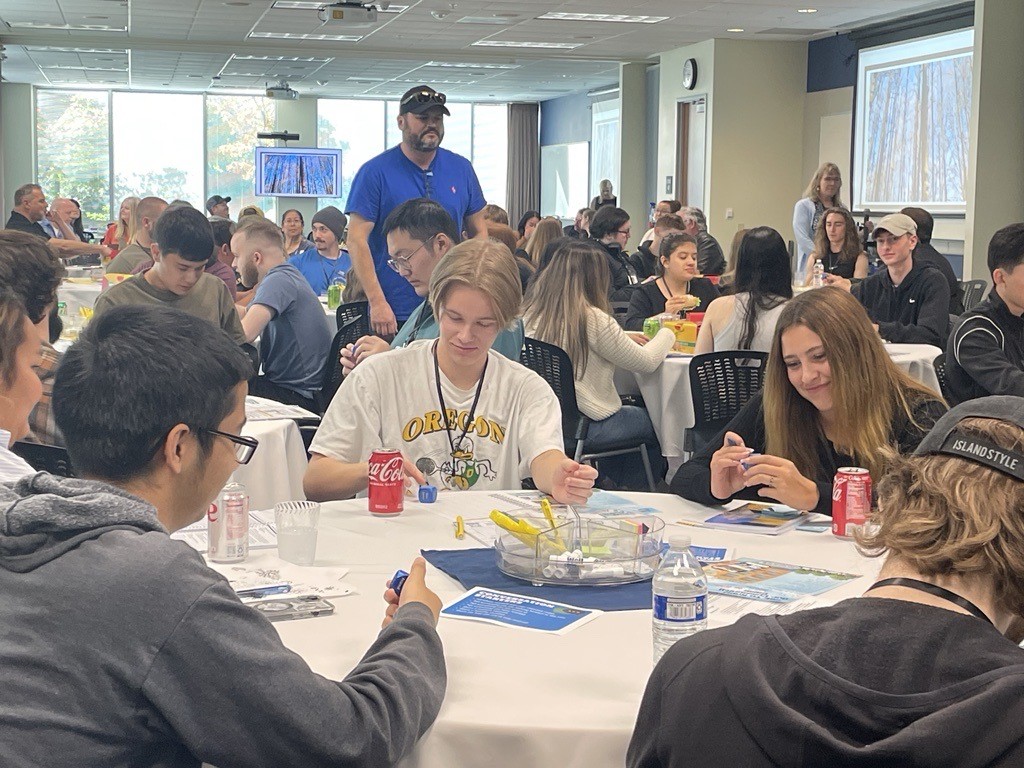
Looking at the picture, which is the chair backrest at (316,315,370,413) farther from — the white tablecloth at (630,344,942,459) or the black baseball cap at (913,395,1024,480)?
the black baseball cap at (913,395,1024,480)

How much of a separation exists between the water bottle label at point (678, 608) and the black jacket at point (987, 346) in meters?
2.96

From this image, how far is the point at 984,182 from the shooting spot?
1046cm

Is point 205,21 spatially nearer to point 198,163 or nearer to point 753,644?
point 198,163

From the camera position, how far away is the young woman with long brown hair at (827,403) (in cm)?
282

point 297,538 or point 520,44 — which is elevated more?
point 520,44

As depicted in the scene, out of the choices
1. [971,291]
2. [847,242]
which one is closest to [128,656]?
[971,291]

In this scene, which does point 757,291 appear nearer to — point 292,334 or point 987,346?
point 987,346

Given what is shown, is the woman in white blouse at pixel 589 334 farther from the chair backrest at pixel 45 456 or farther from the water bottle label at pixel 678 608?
the water bottle label at pixel 678 608

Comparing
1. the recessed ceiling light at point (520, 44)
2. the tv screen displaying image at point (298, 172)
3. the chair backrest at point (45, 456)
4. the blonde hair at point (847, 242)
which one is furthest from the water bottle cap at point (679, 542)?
the tv screen displaying image at point (298, 172)

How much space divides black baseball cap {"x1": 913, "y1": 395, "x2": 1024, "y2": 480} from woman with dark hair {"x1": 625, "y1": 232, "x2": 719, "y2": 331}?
5110 millimetres

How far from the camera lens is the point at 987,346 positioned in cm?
437

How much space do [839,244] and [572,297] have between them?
173 inches

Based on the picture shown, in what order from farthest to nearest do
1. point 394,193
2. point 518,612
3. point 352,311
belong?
point 352,311
point 394,193
point 518,612

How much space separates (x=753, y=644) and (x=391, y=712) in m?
0.52
